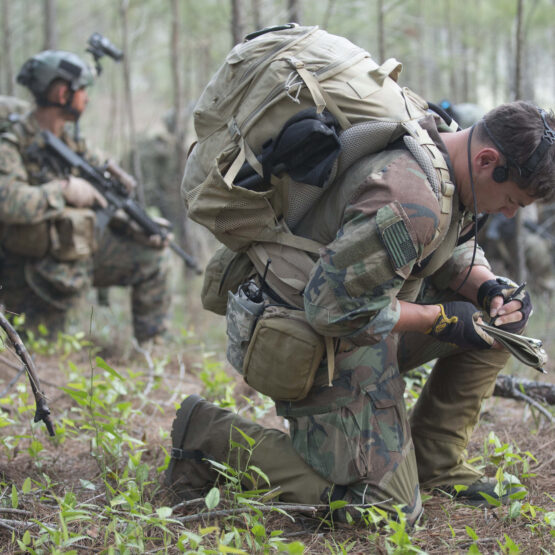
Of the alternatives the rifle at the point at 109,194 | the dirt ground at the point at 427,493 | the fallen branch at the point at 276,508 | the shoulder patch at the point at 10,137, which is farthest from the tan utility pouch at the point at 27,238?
the fallen branch at the point at 276,508

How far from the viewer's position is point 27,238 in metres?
4.59

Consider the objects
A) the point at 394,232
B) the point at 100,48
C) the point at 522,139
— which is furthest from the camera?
the point at 100,48

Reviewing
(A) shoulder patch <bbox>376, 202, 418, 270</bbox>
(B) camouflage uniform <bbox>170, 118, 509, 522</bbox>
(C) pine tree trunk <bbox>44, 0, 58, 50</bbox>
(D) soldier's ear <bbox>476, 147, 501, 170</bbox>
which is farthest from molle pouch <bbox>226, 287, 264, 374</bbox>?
(C) pine tree trunk <bbox>44, 0, 58, 50</bbox>

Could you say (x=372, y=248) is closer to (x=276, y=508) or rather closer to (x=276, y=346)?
(x=276, y=346)

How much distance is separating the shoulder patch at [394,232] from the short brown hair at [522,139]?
17.5 inches

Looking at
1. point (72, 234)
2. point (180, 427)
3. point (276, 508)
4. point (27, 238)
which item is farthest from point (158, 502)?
point (27, 238)

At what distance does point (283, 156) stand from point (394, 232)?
1.46 feet

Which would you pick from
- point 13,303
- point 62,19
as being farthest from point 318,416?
point 62,19

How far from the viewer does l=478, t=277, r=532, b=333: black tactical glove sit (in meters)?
2.28

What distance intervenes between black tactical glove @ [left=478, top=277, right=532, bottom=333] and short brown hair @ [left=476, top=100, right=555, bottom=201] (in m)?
0.48

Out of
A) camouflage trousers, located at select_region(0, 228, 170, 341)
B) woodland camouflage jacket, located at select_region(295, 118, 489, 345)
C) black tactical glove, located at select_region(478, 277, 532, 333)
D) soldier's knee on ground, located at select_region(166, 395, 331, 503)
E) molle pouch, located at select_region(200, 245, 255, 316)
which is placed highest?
woodland camouflage jacket, located at select_region(295, 118, 489, 345)

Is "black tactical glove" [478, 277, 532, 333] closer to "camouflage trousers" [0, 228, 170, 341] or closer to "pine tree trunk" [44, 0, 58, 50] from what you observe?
"camouflage trousers" [0, 228, 170, 341]

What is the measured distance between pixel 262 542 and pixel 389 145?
1270 mm

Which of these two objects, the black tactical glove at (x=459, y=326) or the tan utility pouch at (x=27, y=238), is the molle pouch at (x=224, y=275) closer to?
the black tactical glove at (x=459, y=326)
